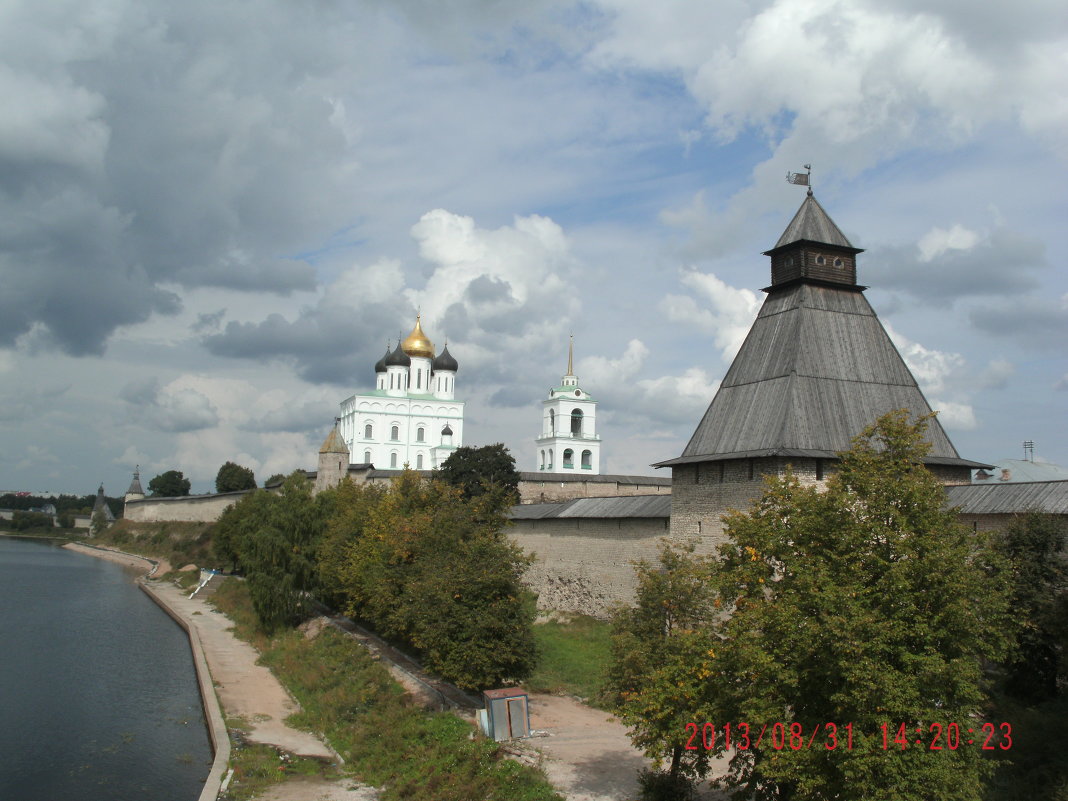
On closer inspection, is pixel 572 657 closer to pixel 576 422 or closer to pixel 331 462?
pixel 331 462

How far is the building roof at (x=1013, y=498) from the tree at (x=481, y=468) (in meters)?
24.6

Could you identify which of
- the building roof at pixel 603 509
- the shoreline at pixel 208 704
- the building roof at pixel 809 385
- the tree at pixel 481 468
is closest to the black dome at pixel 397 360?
the shoreline at pixel 208 704

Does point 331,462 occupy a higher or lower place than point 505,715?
higher

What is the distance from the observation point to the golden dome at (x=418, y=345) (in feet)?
229

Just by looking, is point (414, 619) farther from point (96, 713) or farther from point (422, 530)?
point (96, 713)

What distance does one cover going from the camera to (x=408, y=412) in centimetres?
6725

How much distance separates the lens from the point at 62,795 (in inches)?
538

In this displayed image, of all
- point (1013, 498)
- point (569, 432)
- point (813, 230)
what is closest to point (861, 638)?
point (1013, 498)

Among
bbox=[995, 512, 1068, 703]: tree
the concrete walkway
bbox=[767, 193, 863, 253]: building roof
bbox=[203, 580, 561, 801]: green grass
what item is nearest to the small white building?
the concrete walkway

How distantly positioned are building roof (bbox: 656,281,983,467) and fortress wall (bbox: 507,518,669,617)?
10.7ft

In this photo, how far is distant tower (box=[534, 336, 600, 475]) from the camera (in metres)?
63.2

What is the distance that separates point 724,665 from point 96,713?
1546 cm

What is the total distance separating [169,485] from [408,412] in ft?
103

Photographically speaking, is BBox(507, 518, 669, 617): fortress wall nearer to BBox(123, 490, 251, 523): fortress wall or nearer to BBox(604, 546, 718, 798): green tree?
BBox(604, 546, 718, 798): green tree
